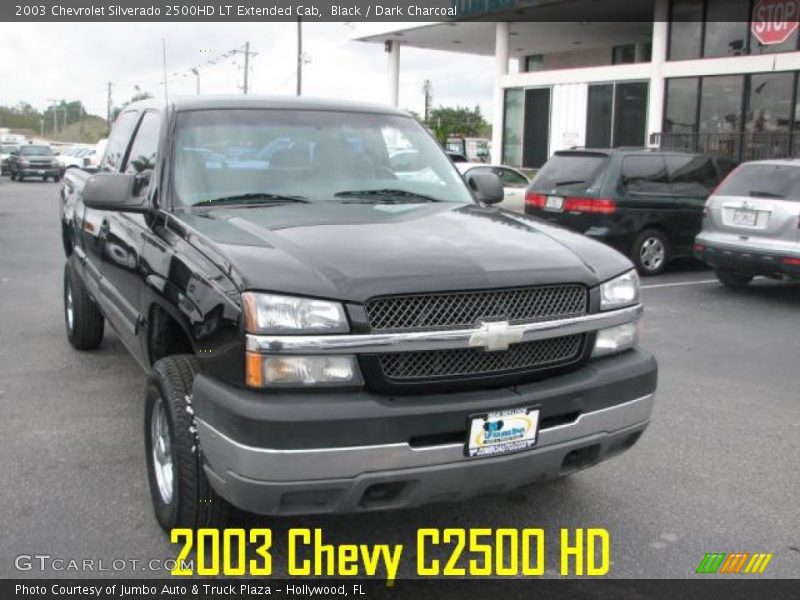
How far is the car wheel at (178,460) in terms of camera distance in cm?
326

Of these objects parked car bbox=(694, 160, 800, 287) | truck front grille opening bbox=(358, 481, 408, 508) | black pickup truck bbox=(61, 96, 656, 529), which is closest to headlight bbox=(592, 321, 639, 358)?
black pickup truck bbox=(61, 96, 656, 529)

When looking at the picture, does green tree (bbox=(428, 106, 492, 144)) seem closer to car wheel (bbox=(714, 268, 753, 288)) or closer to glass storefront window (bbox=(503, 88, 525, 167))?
glass storefront window (bbox=(503, 88, 525, 167))

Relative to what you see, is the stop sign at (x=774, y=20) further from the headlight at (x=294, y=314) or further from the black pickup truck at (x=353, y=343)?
the headlight at (x=294, y=314)

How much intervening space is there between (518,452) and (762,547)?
52.2 inches

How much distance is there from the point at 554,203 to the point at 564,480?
7.53 meters

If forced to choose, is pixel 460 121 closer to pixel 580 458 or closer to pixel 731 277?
pixel 731 277

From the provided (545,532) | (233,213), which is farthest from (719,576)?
(233,213)

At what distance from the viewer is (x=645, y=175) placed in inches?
445

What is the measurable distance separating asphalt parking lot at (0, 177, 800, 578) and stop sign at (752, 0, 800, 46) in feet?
50.9

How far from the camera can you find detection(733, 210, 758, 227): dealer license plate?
374 inches

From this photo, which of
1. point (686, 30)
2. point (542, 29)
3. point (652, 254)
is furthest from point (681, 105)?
point (652, 254)

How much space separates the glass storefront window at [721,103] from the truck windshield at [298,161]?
1876 centimetres

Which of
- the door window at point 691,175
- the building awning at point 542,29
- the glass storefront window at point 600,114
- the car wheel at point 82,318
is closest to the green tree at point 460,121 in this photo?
A: the building awning at point 542,29

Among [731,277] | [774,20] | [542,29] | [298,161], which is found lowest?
[731,277]
